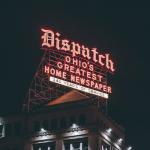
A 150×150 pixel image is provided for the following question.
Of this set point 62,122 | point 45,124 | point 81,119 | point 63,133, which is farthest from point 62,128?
point 45,124

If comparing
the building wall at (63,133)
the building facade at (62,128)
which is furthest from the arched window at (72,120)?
the building wall at (63,133)

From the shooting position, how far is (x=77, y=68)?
103750mm

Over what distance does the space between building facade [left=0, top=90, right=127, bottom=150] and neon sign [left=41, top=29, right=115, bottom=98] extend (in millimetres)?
4225

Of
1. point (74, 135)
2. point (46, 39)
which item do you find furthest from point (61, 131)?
point (46, 39)

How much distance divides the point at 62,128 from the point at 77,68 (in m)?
19.7

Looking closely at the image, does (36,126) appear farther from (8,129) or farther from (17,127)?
(8,129)

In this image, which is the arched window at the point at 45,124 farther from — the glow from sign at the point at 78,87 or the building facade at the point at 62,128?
the glow from sign at the point at 78,87

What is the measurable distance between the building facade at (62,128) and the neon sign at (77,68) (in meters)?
4.23

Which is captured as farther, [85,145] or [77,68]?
[77,68]

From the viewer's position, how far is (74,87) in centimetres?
9744

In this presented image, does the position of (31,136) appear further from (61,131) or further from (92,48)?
(92,48)

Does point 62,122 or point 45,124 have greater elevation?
point 62,122

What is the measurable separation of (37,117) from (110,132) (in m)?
15.4

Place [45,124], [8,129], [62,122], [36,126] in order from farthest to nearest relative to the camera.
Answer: [8,129]
[36,126]
[45,124]
[62,122]
